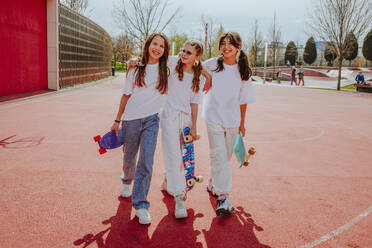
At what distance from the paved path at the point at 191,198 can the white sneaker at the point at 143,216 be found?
0.22 feet

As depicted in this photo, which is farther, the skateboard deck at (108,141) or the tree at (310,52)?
the tree at (310,52)

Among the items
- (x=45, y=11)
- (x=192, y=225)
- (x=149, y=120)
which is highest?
(x=45, y=11)

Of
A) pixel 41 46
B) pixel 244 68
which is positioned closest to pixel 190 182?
pixel 244 68

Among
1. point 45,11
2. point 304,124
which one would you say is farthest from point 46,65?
point 304,124

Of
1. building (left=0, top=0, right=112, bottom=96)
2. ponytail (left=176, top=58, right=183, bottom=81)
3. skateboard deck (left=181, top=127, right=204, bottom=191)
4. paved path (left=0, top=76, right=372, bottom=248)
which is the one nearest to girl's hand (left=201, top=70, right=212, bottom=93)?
ponytail (left=176, top=58, right=183, bottom=81)

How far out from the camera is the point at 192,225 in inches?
129

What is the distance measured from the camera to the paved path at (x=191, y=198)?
9.96ft

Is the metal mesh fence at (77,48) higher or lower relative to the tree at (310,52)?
lower

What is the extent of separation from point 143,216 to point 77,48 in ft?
64.4

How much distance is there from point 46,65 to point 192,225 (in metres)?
16.1

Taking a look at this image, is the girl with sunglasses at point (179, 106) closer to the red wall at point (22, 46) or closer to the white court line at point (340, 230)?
the white court line at point (340, 230)

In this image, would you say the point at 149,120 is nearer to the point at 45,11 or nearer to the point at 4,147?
the point at 4,147

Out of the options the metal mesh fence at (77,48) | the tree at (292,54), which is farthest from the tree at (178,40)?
the tree at (292,54)

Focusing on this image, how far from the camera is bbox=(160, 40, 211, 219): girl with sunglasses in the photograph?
3.37m
